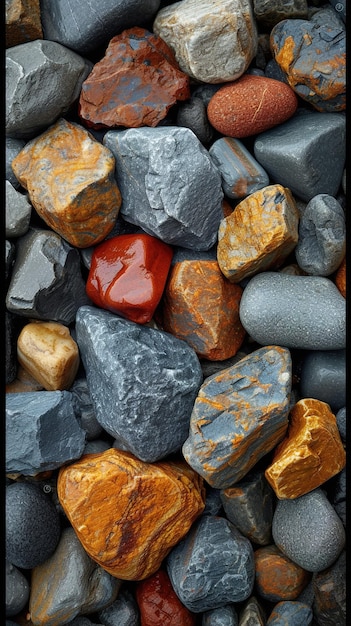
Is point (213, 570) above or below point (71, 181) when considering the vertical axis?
below

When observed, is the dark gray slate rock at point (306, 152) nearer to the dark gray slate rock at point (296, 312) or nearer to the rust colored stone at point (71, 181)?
the dark gray slate rock at point (296, 312)

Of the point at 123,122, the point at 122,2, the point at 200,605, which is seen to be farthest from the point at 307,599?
the point at 122,2

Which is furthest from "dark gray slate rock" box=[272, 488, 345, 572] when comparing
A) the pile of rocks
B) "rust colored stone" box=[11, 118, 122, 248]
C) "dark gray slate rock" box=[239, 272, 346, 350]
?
"rust colored stone" box=[11, 118, 122, 248]

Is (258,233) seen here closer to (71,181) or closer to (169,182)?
(169,182)

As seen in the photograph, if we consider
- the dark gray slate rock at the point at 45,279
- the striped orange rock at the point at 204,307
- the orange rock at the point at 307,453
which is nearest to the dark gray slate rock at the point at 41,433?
the dark gray slate rock at the point at 45,279

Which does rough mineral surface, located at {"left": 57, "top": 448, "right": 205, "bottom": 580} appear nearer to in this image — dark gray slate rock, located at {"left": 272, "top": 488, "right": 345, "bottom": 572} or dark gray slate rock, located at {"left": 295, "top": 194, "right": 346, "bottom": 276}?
dark gray slate rock, located at {"left": 272, "top": 488, "right": 345, "bottom": 572}

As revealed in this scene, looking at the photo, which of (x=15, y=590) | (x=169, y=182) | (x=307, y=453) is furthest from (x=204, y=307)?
(x=15, y=590)

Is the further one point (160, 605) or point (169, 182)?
point (160, 605)
